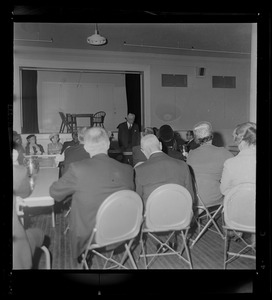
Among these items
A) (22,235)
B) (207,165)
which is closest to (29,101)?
(22,235)

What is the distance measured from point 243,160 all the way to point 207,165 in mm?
456

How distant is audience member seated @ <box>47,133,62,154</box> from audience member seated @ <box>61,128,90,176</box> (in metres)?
0.09

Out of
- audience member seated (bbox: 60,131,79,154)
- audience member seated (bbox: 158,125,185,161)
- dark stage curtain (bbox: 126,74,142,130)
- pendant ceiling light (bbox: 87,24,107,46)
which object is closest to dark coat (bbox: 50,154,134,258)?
audience member seated (bbox: 60,131,79,154)

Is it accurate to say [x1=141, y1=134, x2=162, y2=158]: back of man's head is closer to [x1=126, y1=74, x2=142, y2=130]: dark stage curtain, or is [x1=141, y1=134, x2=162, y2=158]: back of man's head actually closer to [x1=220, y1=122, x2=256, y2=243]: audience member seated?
[x1=220, y1=122, x2=256, y2=243]: audience member seated

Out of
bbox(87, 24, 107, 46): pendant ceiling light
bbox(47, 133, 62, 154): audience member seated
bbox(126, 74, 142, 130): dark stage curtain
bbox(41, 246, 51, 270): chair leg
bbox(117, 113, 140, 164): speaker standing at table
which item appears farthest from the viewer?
bbox(126, 74, 142, 130): dark stage curtain

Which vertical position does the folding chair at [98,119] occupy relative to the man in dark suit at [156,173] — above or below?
above

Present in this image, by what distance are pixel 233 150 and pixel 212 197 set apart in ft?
1.79

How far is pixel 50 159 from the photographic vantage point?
316 cm

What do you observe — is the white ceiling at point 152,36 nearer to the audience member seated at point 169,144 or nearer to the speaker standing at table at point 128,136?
the speaker standing at table at point 128,136

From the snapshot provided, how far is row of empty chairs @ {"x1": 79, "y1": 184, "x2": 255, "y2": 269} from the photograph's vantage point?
2.30 metres

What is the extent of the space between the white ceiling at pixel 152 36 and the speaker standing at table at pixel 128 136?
99 cm

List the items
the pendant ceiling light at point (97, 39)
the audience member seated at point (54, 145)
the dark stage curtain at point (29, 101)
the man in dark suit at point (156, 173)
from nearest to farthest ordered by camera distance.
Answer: the dark stage curtain at point (29, 101)
the man in dark suit at point (156, 173)
the audience member seated at point (54, 145)
the pendant ceiling light at point (97, 39)

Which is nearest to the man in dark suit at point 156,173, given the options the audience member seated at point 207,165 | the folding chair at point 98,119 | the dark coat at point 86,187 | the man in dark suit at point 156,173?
the man in dark suit at point 156,173

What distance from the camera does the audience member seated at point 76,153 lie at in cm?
266
